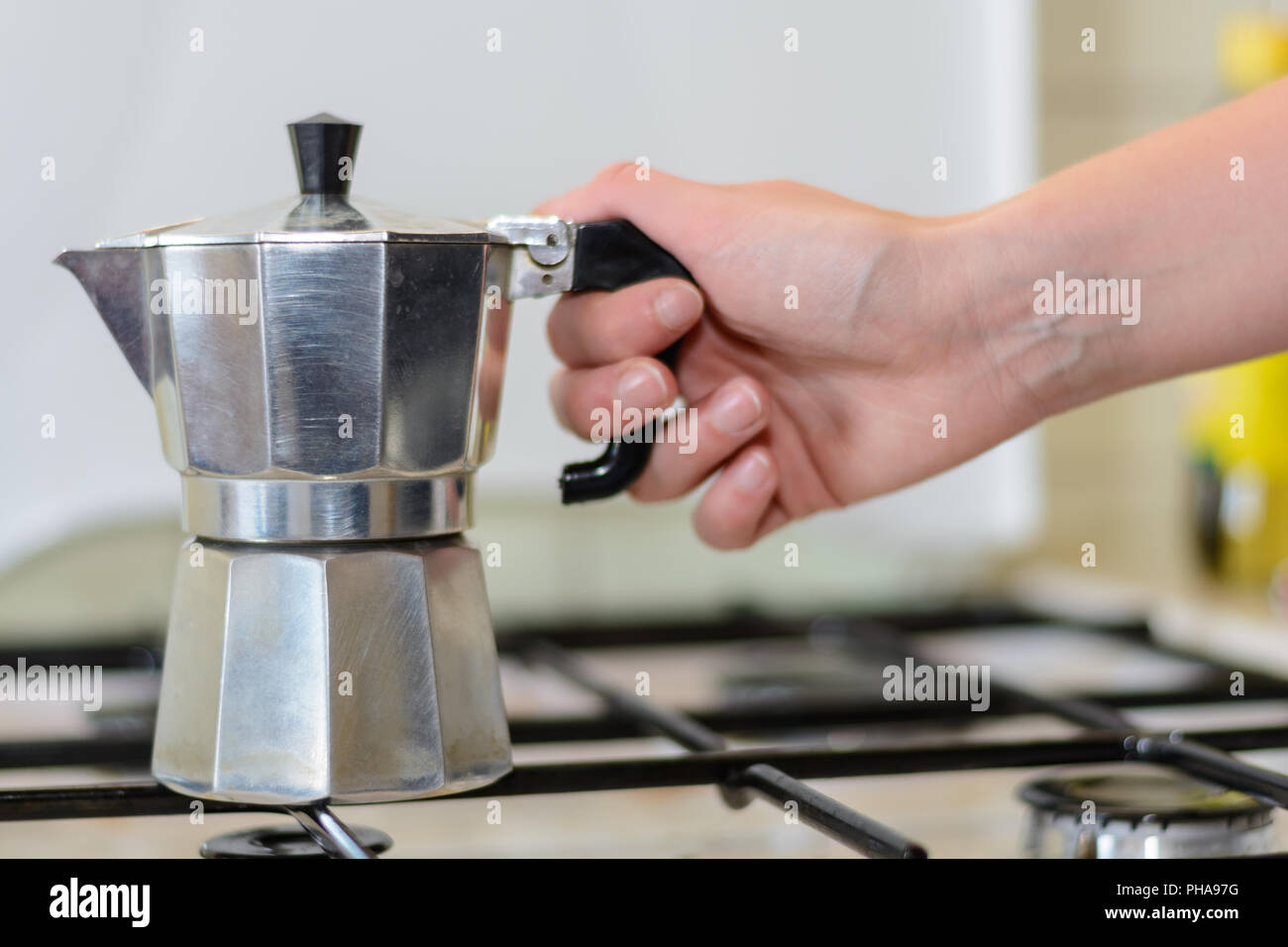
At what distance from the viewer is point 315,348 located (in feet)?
1.54

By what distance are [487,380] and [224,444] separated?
0.09 m

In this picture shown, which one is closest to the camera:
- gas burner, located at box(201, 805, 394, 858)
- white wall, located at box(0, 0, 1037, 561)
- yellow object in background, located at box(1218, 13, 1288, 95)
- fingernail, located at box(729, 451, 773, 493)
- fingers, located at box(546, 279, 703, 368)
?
gas burner, located at box(201, 805, 394, 858)

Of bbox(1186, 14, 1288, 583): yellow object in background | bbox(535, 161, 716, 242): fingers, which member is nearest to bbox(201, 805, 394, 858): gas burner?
bbox(535, 161, 716, 242): fingers

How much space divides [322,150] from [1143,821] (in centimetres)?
38

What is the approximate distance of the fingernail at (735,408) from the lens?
2.13 feet

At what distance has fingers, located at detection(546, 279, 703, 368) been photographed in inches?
22.7

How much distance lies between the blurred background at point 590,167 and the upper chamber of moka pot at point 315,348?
47cm

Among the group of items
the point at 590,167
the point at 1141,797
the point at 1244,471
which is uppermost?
the point at 590,167

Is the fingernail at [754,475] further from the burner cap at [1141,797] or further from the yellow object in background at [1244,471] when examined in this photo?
the yellow object in background at [1244,471]

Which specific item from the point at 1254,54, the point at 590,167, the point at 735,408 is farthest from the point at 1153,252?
the point at 1254,54

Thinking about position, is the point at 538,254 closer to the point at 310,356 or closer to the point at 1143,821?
the point at 310,356

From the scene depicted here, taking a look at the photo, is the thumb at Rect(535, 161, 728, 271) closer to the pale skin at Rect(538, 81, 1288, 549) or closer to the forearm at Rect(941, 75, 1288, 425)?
the pale skin at Rect(538, 81, 1288, 549)

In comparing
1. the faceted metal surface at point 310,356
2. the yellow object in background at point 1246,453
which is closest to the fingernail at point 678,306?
the faceted metal surface at point 310,356

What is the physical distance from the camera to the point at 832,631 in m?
0.94
